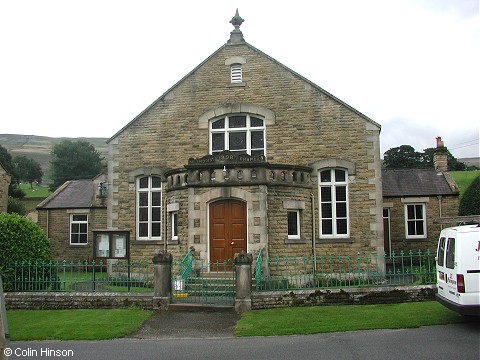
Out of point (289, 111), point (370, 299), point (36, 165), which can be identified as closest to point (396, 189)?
point (289, 111)

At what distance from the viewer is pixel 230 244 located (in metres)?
16.6

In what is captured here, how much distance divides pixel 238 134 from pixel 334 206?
4.77m

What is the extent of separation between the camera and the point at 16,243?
14688 mm

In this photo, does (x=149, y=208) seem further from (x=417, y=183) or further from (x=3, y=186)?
(x=3, y=186)

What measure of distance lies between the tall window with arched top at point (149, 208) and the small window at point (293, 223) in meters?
5.44

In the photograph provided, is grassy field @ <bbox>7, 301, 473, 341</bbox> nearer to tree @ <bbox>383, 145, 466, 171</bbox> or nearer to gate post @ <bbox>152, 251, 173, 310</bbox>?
gate post @ <bbox>152, 251, 173, 310</bbox>

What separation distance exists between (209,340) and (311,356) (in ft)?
8.28

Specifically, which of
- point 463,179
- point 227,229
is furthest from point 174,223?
point 463,179

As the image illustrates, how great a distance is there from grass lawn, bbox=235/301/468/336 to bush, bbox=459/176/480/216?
43.1 ft

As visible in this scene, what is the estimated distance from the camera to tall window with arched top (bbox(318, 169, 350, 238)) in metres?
18.8

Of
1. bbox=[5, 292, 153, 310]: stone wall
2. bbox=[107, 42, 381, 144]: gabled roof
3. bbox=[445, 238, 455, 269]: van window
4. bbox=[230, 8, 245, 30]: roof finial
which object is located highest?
bbox=[230, 8, 245, 30]: roof finial

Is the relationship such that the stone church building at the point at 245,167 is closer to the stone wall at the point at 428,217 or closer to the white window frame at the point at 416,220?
the stone wall at the point at 428,217

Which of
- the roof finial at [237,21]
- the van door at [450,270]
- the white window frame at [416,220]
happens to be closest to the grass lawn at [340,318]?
the van door at [450,270]

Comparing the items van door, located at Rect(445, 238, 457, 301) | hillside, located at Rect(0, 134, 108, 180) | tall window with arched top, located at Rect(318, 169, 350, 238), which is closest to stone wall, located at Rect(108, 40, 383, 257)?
Answer: tall window with arched top, located at Rect(318, 169, 350, 238)
